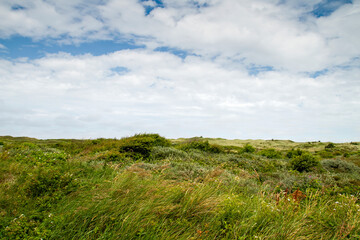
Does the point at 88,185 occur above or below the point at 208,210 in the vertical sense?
above

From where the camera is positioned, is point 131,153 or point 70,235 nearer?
point 70,235

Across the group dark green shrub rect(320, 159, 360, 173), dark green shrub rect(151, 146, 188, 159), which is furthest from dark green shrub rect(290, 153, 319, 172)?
dark green shrub rect(151, 146, 188, 159)

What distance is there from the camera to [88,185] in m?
4.72

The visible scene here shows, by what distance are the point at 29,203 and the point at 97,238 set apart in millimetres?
1800

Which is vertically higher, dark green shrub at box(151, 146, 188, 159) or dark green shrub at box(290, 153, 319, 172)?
dark green shrub at box(151, 146, 188, 159)

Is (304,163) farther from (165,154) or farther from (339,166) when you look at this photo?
(165,154)

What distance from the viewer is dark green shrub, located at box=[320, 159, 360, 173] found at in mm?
15891

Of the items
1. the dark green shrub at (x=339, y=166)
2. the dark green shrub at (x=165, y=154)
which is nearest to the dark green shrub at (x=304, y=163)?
the dark green shrub at (x=339, y=166)

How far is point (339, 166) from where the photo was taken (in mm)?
16438

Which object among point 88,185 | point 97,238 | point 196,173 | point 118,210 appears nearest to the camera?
point 97,238

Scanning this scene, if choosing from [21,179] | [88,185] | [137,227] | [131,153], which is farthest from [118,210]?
[131,153]

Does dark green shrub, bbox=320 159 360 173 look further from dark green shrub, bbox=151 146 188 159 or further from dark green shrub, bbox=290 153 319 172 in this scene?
dark green shrub, bbox=151 146 188 159

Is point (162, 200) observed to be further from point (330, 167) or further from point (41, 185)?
point (330, 167)

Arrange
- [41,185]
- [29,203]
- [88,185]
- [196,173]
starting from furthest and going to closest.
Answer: [196,173], [88,185], [41,185], [29,203]
